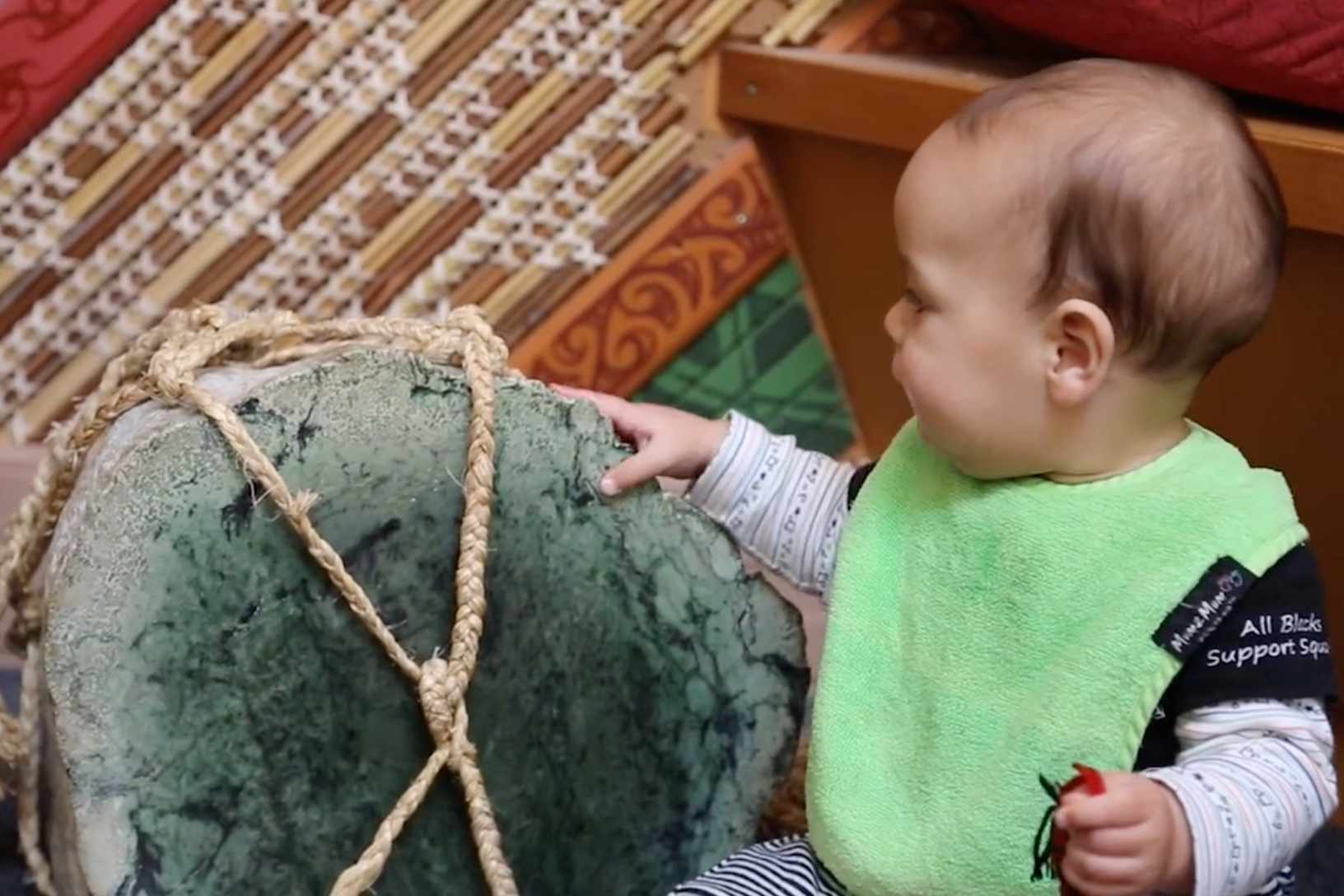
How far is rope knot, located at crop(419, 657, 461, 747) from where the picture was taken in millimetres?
739

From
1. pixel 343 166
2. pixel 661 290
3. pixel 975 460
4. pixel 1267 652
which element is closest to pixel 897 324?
pixel 975 460

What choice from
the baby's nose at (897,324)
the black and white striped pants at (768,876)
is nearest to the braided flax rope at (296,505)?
the black and white striped pants at (768,876)

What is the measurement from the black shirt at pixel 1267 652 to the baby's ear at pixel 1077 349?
125mm

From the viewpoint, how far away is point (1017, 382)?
0.69 metres

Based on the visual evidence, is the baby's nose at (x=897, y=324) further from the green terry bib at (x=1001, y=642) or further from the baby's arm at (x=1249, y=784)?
the baby's arm at (x=1249, y=784)

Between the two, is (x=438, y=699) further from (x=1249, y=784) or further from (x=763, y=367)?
(x=763, y=367)

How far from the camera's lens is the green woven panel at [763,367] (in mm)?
1228

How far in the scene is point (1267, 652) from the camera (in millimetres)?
662

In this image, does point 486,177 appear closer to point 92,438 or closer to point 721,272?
point 721,272

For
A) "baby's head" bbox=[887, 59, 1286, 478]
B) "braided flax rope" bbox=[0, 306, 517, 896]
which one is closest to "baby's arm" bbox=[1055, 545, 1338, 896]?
"baby's head" bbox=[887, 59, 1286, 478]

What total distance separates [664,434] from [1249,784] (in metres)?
0.35

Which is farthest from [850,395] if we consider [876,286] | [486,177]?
[486,177]

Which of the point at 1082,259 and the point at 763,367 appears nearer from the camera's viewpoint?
the point at 1082,259

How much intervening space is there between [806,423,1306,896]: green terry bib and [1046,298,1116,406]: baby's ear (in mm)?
66
